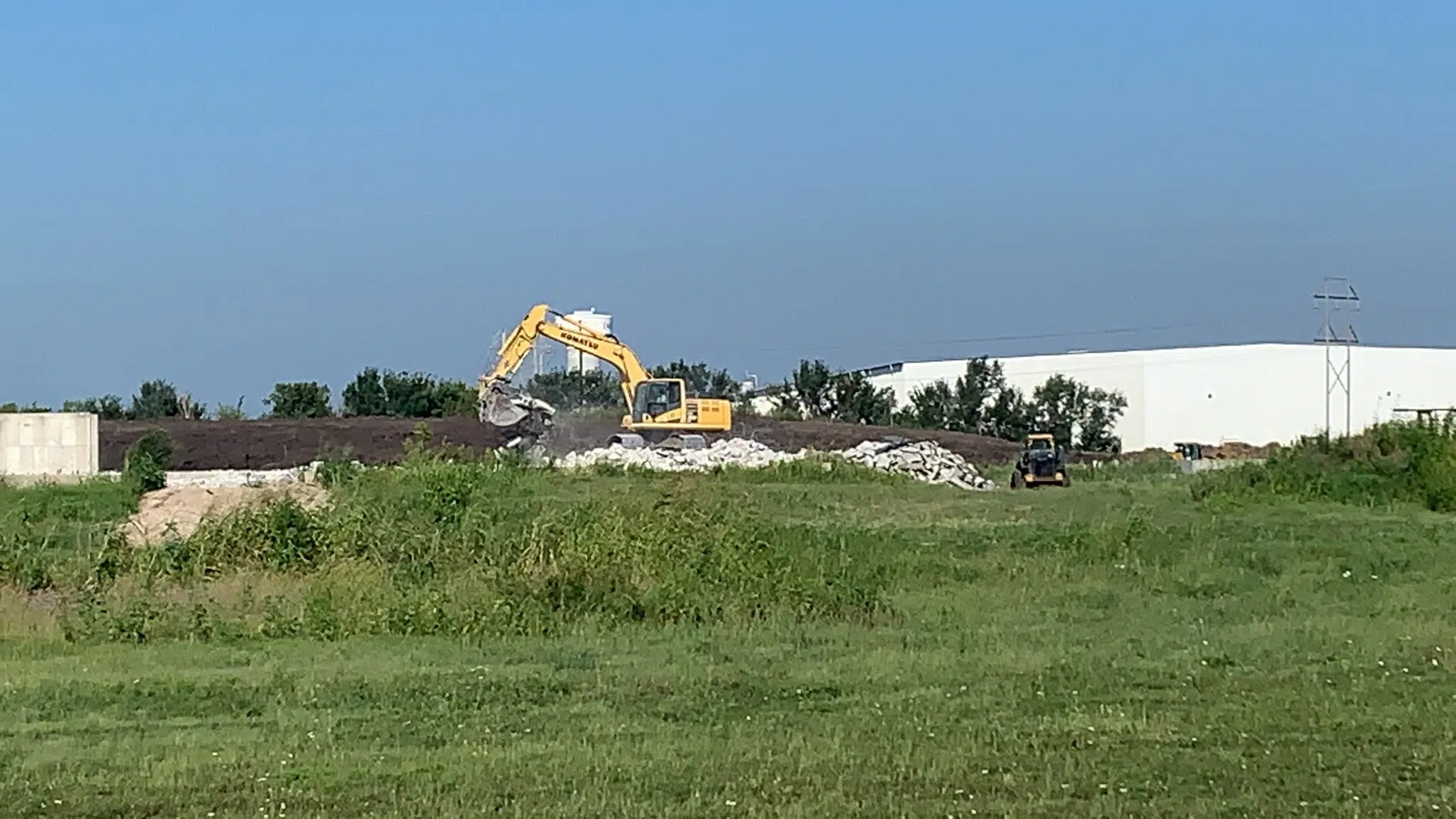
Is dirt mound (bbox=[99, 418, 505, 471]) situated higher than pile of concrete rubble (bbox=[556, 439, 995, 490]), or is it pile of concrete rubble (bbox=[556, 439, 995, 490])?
dirt mound (bbox=[99, 418, 505, 471])

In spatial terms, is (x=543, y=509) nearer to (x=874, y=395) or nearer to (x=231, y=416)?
(x=231, y=416)

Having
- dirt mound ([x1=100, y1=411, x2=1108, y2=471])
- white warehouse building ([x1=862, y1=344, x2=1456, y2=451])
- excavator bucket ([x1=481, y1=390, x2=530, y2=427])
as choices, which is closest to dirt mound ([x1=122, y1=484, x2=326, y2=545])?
excavator bucket ([x1=481, y1=390, x2=530, y2=427])

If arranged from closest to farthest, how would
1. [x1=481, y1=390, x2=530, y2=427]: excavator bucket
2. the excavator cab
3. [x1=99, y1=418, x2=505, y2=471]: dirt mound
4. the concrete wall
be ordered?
the concrete wall < [x1=481, y1=390, x2=530, y2=427]: excavator bucket < the excavator cab < [x1=99, y1=418, x2=505, y2=471]: dirt mound

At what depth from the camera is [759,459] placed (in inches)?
1826

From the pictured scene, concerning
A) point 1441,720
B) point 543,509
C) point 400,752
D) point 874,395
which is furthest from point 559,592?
point 874,395

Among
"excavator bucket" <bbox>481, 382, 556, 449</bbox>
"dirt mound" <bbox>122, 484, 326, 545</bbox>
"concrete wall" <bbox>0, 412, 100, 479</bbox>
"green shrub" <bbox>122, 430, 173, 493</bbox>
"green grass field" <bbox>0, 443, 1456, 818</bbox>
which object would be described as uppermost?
"excavator bucket" <bbox>481, 382, 556, 449</bbox>

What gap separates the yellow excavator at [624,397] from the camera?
47.1 meters

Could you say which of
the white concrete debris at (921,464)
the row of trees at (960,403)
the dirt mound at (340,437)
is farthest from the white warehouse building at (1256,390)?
the white concrete debris at (921,464)

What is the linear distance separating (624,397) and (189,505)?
22.9 meters

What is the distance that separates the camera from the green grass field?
9578mm

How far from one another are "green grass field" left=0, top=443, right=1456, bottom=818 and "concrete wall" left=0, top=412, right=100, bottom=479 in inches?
585

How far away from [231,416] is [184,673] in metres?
51.1

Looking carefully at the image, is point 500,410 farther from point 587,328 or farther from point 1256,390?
point 1256,390

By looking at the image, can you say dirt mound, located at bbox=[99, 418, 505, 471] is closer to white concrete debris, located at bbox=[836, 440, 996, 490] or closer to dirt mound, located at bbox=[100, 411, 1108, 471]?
dirt mound, located at bbox=[100, 411, 1108, 471]
